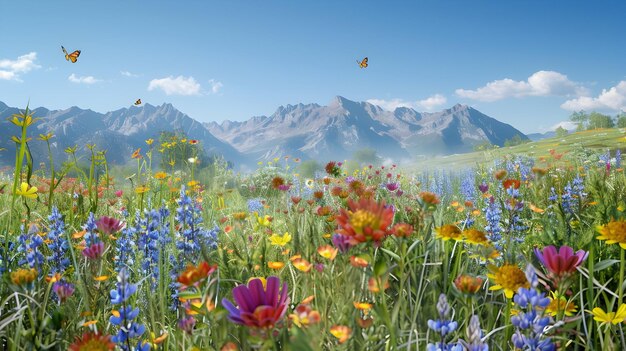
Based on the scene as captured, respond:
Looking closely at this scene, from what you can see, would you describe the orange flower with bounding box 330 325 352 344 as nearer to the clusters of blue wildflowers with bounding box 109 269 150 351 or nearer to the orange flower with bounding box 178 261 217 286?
the orange flower with bounding box 178 261 217 286

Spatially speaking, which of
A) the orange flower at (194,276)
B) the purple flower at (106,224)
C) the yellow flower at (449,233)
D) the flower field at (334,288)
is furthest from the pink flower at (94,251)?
the yellow flower at (449,233)

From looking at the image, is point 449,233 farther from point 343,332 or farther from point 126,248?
point 126,248

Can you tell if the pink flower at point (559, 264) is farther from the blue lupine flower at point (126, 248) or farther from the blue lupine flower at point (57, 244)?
the blue lupine flower at point (57, 244)

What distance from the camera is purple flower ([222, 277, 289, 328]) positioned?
2.45ft

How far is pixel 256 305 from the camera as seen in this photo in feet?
2.85

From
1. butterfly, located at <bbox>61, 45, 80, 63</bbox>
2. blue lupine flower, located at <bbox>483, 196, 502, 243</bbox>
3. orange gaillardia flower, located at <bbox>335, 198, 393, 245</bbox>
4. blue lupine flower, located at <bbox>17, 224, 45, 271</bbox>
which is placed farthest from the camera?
butterfly, located at <bbox>61, 45, 80, 63</bbox>

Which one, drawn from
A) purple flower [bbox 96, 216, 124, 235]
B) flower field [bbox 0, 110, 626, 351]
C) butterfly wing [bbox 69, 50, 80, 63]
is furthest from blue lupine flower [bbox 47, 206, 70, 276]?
butterfly wing [bbox 69, 50, 80, 63]

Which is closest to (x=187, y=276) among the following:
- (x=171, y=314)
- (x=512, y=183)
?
(x=171, y=314)

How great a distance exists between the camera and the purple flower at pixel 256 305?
747mm

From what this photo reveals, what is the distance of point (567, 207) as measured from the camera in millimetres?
3201

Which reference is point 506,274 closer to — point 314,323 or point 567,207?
point 314,323

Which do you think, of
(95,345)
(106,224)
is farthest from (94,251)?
(95,345)

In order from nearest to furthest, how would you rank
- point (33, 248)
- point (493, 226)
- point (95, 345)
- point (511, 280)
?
point (95, 345) < point (511, 280) < point (33, 248) < point (493, 226)

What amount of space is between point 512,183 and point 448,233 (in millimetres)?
1187
